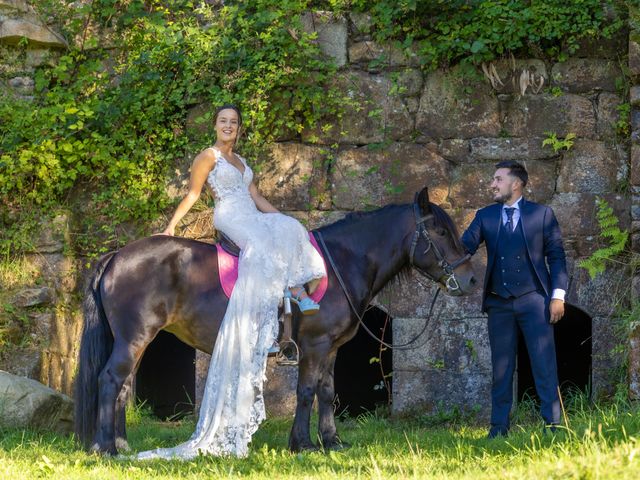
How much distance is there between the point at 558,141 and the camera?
8258mm

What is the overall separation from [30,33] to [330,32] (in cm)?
286

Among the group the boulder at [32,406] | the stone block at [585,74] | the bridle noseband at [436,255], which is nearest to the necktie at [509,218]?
the bridle noseband at [436,255]

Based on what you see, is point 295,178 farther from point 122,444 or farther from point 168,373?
point 168,373

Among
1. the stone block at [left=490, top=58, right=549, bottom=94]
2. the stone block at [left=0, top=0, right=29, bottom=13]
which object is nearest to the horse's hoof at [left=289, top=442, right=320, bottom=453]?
the stone block at [left=490, top=58, right=549, bottom=94]

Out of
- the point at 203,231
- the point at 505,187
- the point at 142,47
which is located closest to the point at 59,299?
the point at 203,231

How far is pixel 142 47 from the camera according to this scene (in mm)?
8883

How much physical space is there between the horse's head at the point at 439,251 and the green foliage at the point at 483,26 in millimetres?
2148

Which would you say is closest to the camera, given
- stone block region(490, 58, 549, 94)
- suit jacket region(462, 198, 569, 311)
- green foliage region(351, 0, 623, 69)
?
suit jacket region(462, 198, 569, 311)

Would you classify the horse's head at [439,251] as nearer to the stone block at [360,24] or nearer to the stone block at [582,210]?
the stone block at [582,210]

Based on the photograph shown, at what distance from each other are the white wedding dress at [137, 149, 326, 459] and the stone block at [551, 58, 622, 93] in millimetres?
3271

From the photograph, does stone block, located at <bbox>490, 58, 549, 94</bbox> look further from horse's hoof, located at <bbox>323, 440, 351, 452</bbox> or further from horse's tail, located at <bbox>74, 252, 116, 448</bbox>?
horse's tail, located at <bbox>74, 252, 116, 448</bbox>

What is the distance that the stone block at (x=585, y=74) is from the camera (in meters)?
8.32

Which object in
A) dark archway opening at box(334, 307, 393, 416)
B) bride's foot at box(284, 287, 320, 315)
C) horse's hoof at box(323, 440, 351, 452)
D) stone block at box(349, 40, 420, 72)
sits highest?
stone block at box(349, 40, 420, 72)

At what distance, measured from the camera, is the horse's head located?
6605mm
